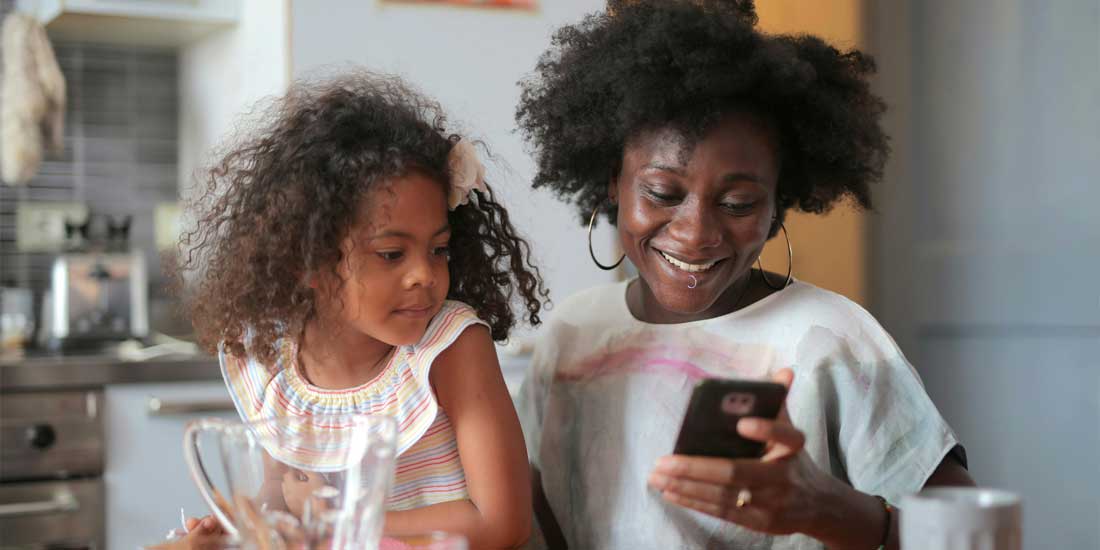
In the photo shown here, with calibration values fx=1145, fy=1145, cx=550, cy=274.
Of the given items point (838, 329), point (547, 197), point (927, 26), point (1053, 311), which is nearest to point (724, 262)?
point (838, 329)

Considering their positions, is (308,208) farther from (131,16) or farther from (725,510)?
(131,16)

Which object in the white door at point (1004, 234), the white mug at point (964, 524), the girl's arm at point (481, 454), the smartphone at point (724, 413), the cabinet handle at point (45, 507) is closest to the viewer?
the white mug at point (964, 524)

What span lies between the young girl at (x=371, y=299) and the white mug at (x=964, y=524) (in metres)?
0.46

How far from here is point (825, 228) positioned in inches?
99.3

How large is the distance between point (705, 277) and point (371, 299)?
1.02ft

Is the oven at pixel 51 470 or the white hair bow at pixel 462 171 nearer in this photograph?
the white hair bow at pixel 462 171

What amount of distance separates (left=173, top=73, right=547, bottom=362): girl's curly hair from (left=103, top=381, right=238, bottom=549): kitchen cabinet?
1026 mm

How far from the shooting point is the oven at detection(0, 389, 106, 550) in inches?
82.6

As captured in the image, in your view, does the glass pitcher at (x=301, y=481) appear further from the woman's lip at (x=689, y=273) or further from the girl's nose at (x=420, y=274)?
the woman's lip at (x=689, y=273)

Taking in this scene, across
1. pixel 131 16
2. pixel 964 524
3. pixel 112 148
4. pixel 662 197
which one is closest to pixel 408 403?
pixel 662 197

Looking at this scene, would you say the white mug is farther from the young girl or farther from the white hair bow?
the white hair bow

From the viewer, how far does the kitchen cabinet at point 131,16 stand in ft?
7.92

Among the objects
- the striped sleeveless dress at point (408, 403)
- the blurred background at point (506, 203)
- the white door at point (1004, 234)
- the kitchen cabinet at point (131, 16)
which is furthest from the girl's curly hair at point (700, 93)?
the white door at point (1004, 234)

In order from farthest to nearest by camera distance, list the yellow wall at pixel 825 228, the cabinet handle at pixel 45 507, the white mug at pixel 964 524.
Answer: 1. the yellow wall at pixel 825 228
2. the cabinet handle at pixel 45 507
3. the white mug at pixel 964 524
